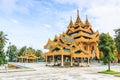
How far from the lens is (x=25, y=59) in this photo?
9025 cm

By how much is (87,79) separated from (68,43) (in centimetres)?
3007

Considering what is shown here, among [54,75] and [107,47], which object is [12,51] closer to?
[107,47]

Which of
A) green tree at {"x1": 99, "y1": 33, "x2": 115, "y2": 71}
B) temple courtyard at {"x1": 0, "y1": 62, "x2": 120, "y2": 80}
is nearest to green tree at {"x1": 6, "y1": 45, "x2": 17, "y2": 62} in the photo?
temple courtyard at {"x1": 0, "y1": 62, "x2": 120, "y2": 80}

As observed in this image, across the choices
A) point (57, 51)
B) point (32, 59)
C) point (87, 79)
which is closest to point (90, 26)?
point (32, 59)

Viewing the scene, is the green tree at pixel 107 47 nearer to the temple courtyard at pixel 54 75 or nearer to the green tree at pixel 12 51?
the temple courtyard at pixel 54 75

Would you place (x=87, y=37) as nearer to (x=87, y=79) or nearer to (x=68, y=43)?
(x=68, y=43)

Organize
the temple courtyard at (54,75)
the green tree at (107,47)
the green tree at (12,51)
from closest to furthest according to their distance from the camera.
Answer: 1. the temple courtyard at (54,75)
2. the green tree at (107,47)
3. the green tree at (12,51)

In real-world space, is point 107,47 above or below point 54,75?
above

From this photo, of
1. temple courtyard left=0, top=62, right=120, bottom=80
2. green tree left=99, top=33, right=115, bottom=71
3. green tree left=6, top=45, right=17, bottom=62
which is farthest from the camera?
green tree left=6, top=45, right=17, bottom=62

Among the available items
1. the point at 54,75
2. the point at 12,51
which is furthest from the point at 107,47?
the point at 12,51

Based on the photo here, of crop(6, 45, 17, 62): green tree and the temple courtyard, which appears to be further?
crop(6, 45, 17, 62): green tree

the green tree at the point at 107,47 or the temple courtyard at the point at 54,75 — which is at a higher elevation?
the green tree at the point at 107,47

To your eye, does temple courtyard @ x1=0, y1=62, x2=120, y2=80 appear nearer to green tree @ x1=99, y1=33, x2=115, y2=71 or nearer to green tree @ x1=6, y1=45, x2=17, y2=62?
green tree @ x1=99, y1=33, x2=115, y2=71

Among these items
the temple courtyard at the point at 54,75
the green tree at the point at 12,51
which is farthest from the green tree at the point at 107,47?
the green tree at the point at 12,51
